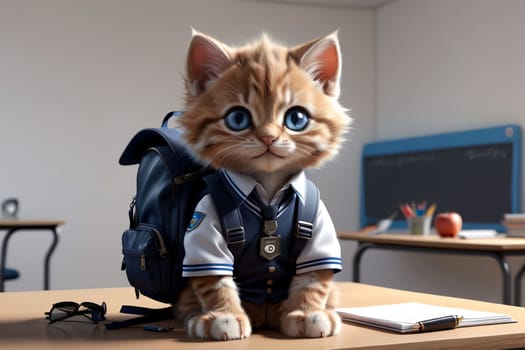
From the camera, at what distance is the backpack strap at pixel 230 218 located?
3.18 ft

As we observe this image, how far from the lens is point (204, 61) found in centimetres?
100

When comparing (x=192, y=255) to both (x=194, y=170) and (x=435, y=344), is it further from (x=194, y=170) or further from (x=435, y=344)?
(x=435, y=344)

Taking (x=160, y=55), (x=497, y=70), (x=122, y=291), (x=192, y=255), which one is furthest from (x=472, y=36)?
(x=192, y=255)

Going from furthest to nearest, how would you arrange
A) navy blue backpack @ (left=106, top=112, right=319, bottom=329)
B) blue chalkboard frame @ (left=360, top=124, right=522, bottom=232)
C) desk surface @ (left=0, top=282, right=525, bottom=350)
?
blue chalkboard frame @ (left=360, top=124, right=522, bottom=232), navy blue backpack @ (left=106, top=112, right=319, bottom=329), desk surface @ (left=0, top=282, right=525, bottom=350)

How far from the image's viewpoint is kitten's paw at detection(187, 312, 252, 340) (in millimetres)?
915

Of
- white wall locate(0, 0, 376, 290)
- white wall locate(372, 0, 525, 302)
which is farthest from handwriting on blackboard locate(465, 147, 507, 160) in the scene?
white wall locate(0, 0, 376, 290)

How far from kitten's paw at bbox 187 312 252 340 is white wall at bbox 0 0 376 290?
166 inches

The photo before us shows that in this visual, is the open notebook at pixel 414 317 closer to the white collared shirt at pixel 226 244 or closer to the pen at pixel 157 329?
the white collared shirt at pixel 226 244

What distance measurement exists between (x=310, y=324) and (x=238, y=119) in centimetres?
29

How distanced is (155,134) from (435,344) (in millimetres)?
551

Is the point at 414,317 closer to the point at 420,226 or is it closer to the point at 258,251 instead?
the point at 258,251

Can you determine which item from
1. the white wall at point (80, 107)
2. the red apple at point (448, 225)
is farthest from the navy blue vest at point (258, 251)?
the white wall at point (80, 107)

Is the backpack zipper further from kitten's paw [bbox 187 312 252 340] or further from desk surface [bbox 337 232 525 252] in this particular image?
desk surface [bbox 337 232 525 252]

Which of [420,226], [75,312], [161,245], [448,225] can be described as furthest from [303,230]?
[420,226]
